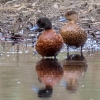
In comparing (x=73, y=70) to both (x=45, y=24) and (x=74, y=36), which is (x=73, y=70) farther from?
(x=74, y=36)

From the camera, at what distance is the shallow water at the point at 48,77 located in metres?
6.92

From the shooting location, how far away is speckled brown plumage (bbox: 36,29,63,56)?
32.7 ft

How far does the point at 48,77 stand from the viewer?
318 inches

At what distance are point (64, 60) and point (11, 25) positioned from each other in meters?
5.50

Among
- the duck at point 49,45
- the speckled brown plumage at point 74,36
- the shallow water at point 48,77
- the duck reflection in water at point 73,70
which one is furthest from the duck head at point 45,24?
the speckled brown plumage at point 74,36

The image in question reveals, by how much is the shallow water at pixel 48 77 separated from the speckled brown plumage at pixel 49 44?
156 millimetres

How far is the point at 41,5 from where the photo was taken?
1748 cm

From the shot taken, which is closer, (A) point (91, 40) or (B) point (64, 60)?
(B) point (64, 60)

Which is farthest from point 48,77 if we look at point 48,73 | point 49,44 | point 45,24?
point 45,24

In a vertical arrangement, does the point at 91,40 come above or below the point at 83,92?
below

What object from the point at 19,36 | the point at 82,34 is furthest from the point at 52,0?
the point at 82,34

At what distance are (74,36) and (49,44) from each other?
3.80ft

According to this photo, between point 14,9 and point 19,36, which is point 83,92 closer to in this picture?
point 19,36

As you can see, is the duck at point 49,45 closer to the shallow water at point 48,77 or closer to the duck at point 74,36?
the shallow water at point 48,77
